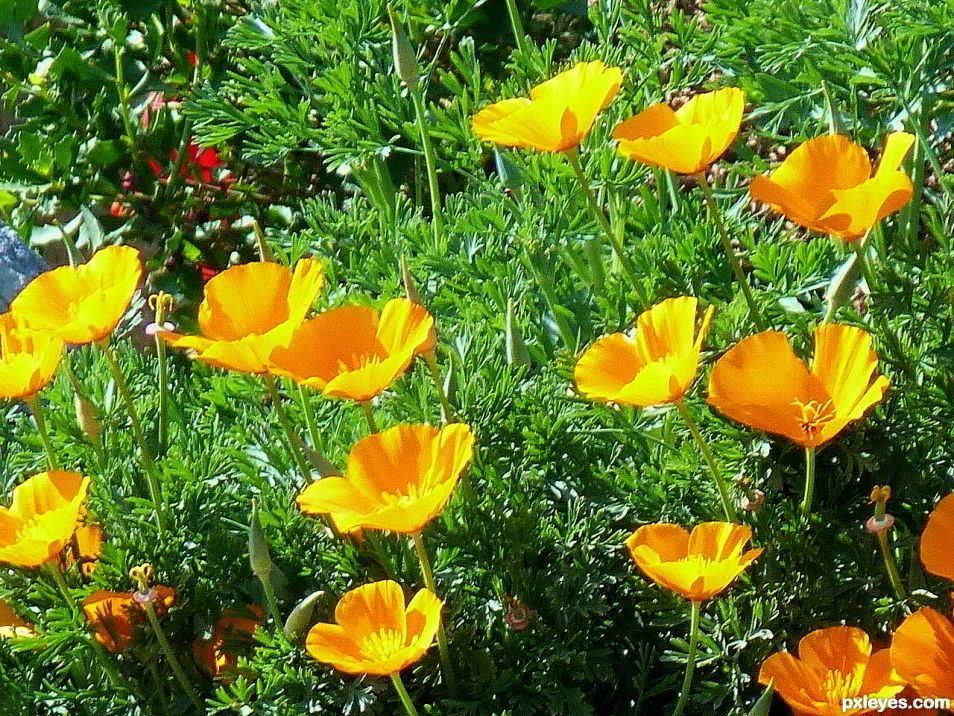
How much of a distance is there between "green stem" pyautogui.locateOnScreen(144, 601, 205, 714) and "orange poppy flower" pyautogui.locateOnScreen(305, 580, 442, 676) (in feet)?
0.50

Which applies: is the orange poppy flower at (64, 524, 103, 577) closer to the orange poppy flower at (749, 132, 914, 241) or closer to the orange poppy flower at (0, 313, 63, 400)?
the orange poppy flower at (0, 313, 63, 400)

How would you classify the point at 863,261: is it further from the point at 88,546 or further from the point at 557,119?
the point at 88,546

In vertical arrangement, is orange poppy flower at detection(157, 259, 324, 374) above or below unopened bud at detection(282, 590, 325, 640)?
above

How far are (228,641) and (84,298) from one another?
1.09ft

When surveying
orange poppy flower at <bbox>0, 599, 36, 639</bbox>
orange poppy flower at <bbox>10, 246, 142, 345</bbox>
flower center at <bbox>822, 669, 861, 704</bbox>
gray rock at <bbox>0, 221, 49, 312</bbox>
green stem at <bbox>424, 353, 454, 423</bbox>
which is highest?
orange poppy flower at <bbox>10, 246, 142, 345</bbox>

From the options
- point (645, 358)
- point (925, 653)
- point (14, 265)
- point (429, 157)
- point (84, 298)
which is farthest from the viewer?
point (14, 265)

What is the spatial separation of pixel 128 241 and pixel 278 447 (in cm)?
123

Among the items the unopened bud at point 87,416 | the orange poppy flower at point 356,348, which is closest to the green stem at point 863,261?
the orange poppy flower at point 356,348

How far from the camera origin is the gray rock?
210 cm

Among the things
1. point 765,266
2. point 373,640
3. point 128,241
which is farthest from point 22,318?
point 128,241

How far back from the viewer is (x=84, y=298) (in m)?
1.13

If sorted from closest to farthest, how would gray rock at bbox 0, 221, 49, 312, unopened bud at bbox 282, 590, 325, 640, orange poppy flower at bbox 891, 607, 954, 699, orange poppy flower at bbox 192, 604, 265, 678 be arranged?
orange poppy flower at bbox 891, 607, 954, 699
unopened bud at bbox 282, 590, 325, 640
orange poppy flower at bbox 192, 604, 265, 678
gray rock at bbox 0, 221, 49, 312

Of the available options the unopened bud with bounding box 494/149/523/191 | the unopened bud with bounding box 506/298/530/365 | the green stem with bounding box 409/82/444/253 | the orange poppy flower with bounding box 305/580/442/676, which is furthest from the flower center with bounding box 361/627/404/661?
the unopened bud with bounding box 494/149/523/191

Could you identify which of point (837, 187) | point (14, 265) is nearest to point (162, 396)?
point (837, 187)
